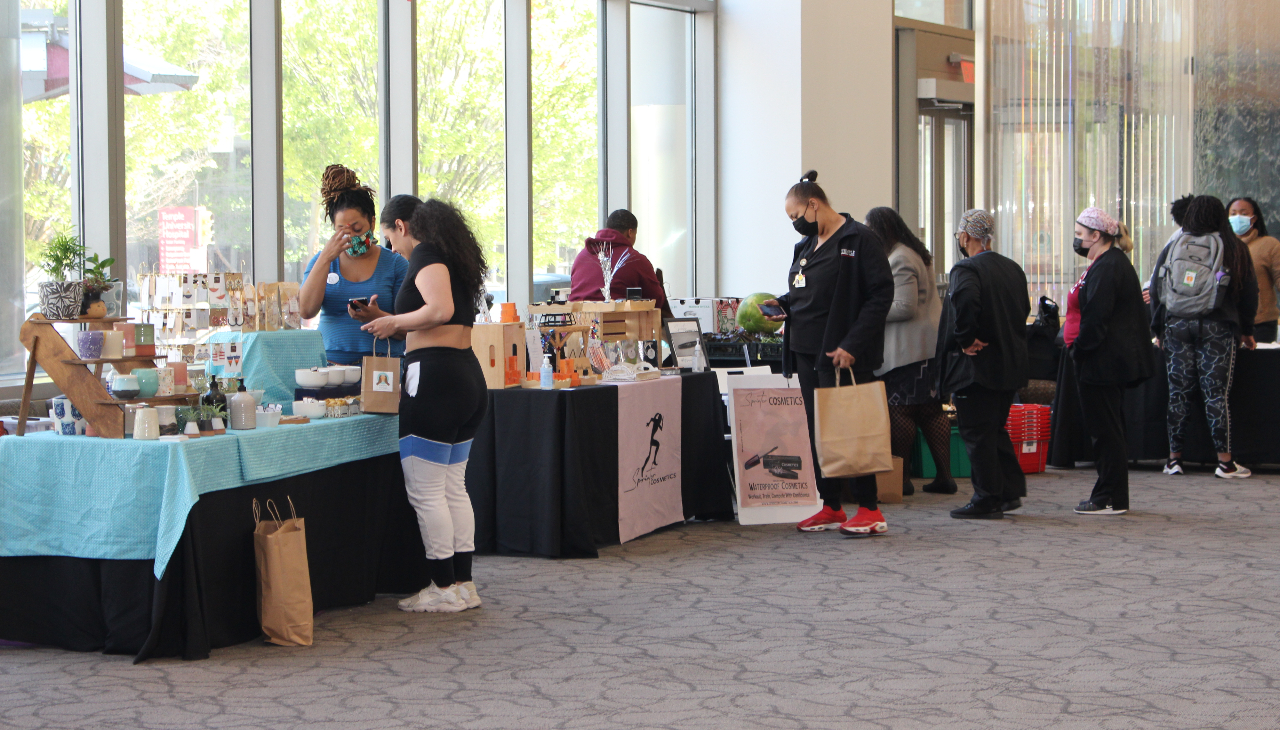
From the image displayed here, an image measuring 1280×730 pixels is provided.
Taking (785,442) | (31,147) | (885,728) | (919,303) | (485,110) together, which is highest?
(485,110)

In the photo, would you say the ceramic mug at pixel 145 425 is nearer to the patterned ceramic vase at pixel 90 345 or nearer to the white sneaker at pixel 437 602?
the patterned ceramic vase at pixel 90 345

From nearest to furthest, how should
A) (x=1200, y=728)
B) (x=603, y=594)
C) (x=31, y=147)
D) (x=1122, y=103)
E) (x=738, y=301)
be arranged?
(x=1200, y=728) → (x=603, y=594) → (x=31, y=147) → (x=738, y=301) → (x=1122, y=103)

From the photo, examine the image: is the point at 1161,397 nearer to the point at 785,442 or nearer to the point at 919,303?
the point at 919,303

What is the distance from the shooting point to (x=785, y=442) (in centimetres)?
564

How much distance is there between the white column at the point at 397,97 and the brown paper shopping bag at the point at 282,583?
3.80 meters

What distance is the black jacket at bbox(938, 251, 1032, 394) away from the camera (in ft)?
18.1

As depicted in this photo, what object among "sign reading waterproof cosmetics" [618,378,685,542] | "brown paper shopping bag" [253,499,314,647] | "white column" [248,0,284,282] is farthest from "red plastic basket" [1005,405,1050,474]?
"brown paper shopping bag" [253,499,314,647]

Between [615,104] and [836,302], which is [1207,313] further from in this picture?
[615,104]

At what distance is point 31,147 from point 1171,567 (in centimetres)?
498

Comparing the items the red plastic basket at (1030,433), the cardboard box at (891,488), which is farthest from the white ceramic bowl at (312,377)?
the red plastic basket at (1030,433)

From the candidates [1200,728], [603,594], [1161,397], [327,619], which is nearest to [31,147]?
[327,619]

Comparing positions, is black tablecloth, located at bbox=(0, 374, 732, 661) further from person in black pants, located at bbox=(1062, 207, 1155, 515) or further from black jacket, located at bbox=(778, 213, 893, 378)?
person in black pants, located at bbox=(1062, 207, 1155, 515)

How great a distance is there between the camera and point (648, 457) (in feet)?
17.2

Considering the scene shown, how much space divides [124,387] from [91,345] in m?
0.17
